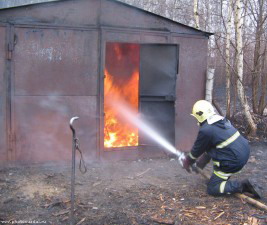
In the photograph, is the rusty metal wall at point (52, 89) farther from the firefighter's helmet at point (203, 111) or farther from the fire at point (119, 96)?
the firefighter's helmet at point (203, 111)

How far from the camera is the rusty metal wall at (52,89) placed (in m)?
6.69

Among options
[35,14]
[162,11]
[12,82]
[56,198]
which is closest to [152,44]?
[35,14]

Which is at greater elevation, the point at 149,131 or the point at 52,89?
the point at 52,89

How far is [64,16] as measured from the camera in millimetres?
6859

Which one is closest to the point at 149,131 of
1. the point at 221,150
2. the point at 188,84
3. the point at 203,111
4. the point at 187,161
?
the point at 188,84

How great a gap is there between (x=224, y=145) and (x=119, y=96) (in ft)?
13.4

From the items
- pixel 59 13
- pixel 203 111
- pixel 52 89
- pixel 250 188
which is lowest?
pixel 250 188

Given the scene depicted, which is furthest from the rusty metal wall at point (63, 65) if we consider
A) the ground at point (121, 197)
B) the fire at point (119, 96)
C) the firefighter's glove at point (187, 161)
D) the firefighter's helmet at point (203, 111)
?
the firefighter's helmet at point (203, 111)

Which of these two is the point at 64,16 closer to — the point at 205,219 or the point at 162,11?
the point at 205,219

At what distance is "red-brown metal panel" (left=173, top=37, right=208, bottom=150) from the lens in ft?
25.7

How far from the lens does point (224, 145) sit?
5.39 meters

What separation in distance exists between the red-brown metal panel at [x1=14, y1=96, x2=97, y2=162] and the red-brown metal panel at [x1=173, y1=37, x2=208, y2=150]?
2134 mm

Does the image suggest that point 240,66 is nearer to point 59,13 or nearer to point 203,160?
point 203,160

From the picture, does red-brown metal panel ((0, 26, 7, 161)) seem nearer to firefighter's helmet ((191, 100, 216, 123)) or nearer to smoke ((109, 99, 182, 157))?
smoke ((109, 99, 182, 157))
